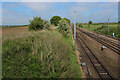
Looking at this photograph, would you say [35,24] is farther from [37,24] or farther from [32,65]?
[32,65]

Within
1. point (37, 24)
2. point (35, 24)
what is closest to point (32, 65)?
point (35, 24)

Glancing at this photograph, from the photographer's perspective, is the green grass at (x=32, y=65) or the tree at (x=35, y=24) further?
the tree at (x=35, y=24)

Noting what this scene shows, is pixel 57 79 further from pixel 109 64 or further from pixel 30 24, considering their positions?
pixel 30 24

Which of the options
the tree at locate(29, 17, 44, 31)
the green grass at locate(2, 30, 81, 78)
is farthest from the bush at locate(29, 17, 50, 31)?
the green grass at locate(2, 30, 81, 78)

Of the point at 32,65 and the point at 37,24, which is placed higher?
the point at 37,24

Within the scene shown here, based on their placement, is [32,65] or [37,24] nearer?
[32,65]

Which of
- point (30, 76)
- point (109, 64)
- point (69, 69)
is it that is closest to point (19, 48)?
point (30, 76)

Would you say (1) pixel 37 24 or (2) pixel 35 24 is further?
(1) pixel 37 24

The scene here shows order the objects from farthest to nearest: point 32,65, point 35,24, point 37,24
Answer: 1. point 37,24
2. point 35,24
3. point 32,65

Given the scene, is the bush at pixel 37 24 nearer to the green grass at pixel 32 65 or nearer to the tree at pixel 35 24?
the tree at pixel 35 24

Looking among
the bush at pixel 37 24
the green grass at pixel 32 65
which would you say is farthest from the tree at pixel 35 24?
the green grass at pixel 32 65

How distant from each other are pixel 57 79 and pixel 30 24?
1579 centimetres

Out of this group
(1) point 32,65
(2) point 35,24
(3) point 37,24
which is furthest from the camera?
(3) point 37,24

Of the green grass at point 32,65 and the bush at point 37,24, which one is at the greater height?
the bush at point 37,24
